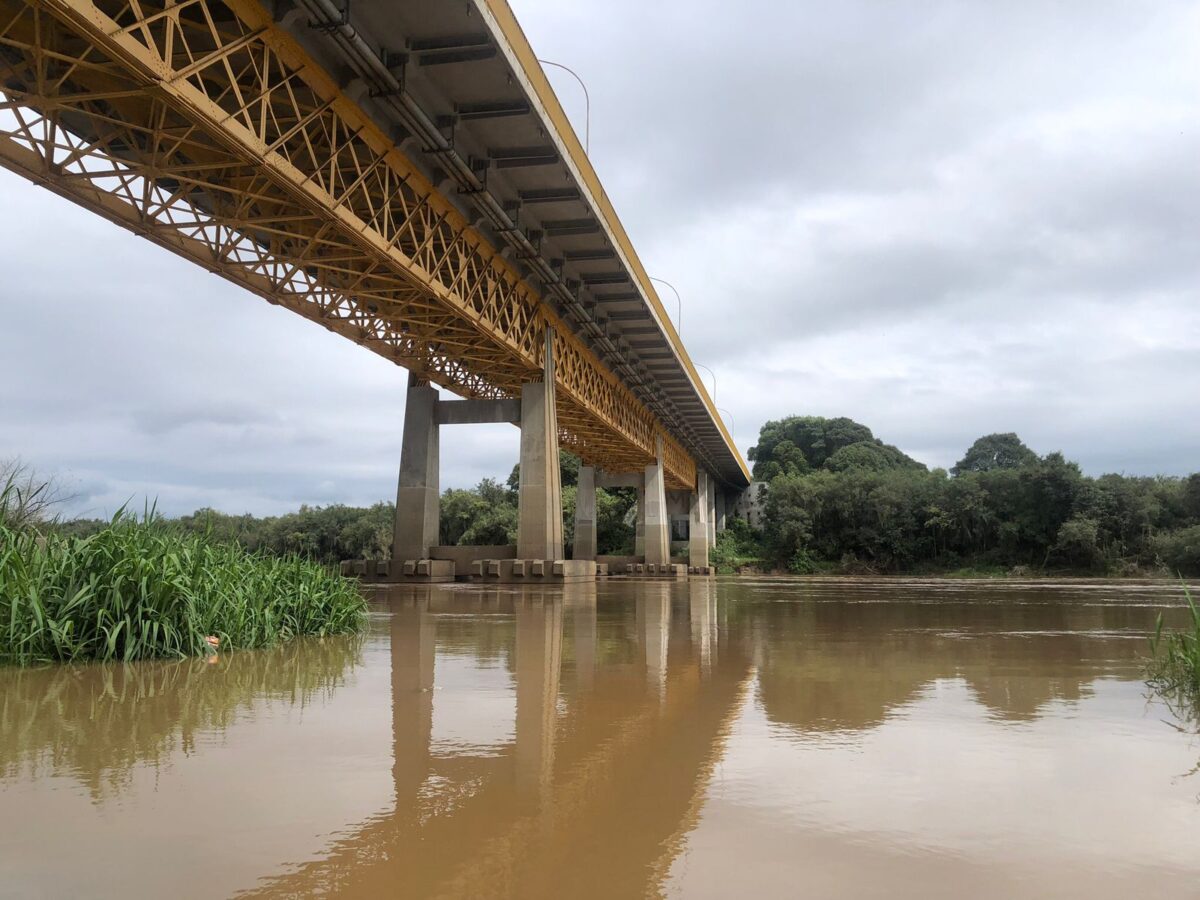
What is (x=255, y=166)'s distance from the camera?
11844mm

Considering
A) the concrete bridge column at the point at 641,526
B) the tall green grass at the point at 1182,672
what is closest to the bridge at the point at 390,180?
the tall green grass at the point at 1182,672

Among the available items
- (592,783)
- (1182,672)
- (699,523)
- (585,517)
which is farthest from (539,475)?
(699,523)

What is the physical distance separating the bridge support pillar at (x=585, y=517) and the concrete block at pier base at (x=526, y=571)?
77.2ft

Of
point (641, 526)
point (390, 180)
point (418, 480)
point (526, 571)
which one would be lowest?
point (526, 571)

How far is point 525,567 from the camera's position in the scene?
2362cm

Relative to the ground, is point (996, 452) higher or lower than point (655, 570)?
higher

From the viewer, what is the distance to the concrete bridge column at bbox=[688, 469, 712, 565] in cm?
5922

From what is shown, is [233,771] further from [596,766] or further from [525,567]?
[525,567]

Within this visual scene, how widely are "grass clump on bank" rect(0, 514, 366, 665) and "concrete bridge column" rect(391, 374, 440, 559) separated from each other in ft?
59.6

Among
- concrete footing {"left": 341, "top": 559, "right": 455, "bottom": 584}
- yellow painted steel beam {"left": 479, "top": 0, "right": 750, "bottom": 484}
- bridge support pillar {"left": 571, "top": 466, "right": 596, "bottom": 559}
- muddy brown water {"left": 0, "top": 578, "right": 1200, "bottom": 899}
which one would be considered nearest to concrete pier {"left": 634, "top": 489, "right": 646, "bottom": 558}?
bridge support pillar {"left": 571, "top": 466, "right": 596, "bottom": 559}

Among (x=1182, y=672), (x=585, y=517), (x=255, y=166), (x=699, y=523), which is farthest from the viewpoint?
(x=699, y=523)

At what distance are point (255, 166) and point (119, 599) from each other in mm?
8151

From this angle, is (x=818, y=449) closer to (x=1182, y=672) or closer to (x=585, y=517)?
(x=585, y=517)

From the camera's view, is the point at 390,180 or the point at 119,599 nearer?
the point at 119,599
